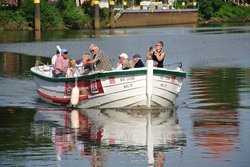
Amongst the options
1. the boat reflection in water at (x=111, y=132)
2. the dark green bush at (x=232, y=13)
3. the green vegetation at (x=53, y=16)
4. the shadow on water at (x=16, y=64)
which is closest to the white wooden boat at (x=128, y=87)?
the boat reflection in water at (x=111, y=132)

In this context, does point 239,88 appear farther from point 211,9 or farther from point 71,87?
point 211,9

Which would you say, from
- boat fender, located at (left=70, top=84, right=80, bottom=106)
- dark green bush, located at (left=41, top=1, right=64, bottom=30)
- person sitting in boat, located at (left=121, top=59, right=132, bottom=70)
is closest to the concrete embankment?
dark green bush, located at (left=41, top=1, right=64, bottom=30)

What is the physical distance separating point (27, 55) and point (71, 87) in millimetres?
27596

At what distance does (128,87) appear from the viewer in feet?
73.4

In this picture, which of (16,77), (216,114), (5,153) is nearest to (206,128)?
(216,114)

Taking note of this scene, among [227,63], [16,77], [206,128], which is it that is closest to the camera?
[206,128]

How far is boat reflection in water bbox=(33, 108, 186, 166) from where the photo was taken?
54.0 feet

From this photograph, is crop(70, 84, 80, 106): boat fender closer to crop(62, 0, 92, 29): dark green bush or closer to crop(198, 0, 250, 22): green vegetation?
crop(62, 0, 92, 29): dark green bush

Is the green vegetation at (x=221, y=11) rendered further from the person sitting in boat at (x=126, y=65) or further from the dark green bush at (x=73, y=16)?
the person sitting in boat at (x=126, y=65)

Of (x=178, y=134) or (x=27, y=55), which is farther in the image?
(x=27, y=55)

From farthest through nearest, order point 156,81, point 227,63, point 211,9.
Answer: point 211,9 < point 227,63 < point 156,81

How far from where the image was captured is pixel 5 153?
54.0 ft

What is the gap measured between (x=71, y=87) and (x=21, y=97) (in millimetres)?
3887

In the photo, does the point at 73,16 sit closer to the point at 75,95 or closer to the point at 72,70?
the point at 72,70
